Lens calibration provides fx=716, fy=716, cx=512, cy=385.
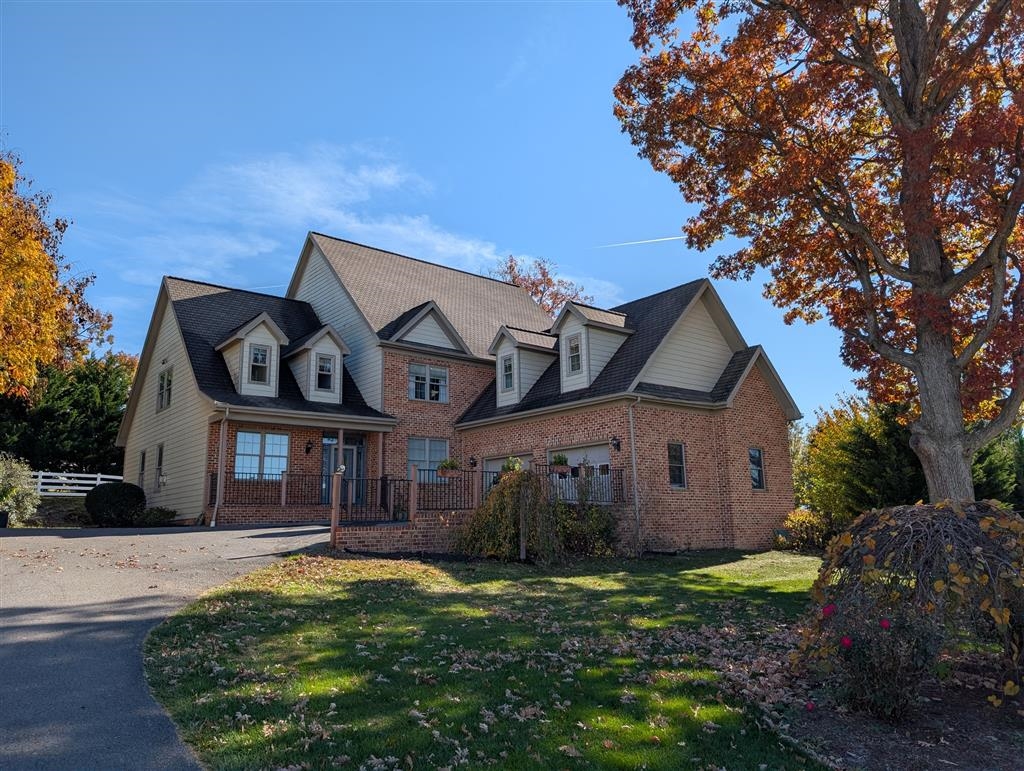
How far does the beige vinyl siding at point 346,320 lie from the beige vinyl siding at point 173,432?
4.98 meters

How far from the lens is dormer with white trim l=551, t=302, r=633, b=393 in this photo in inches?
796

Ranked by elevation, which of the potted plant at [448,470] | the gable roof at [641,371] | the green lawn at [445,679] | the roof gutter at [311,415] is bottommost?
the green lawn at [445,679]

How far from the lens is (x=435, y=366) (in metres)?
23.9

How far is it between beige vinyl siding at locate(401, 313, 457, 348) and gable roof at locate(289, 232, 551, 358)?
0.46 metres

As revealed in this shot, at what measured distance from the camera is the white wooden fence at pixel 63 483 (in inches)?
1072

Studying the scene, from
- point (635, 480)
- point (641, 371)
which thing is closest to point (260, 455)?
point (635, 480)

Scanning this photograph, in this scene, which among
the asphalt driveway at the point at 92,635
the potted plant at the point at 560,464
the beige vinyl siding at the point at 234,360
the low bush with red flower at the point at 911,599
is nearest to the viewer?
the asphalt driveway at the point at 92,635

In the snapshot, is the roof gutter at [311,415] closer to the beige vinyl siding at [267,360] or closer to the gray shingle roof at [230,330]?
the gray shingle roof at [230,330]

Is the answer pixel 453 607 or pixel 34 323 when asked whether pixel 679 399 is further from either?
pixel 34 323

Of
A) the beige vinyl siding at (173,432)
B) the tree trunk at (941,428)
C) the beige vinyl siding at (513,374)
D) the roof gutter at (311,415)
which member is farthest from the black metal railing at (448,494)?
the tree trunk at (941,428)

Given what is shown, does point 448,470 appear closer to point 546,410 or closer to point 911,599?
point 546,410

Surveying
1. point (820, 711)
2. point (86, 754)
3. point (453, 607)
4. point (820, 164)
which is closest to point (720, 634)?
point (820, 711)

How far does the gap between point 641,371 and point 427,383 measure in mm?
7993

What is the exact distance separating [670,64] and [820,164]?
3643 mm
